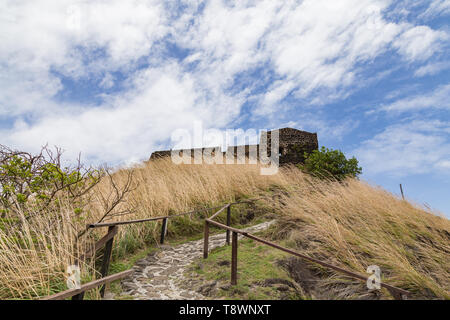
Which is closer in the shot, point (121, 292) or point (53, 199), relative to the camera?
point (121, 292)

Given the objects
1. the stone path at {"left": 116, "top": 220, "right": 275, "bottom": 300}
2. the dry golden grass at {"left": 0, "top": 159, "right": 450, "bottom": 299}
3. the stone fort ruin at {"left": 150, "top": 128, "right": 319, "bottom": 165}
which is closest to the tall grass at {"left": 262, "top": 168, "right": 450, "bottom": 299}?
the dry golden grass at {"left": 0, "top": 159, "right": 450, "bottom": 299}

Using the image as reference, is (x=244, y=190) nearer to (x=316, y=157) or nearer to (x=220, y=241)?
(x=220, y=241)

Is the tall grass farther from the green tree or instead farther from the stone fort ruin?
the stone fort ruin

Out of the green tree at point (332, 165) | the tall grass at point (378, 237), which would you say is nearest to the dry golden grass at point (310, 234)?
the tall grass at point (378, 237)

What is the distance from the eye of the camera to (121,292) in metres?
3.68

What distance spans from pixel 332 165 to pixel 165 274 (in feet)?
30.2

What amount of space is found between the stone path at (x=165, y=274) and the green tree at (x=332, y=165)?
7.14m

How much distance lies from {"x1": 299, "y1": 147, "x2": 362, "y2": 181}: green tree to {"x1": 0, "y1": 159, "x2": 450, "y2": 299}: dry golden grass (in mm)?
3460

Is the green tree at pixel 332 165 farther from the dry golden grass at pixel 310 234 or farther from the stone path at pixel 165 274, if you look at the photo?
the stone path at pixel 165 274

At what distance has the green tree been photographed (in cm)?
1141

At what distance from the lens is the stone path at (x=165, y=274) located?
3600 millimetres

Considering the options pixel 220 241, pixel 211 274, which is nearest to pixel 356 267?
pixel 211 274

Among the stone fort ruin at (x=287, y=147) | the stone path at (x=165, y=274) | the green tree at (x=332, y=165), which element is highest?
the stone fort ruin at (x=287, y=147)
